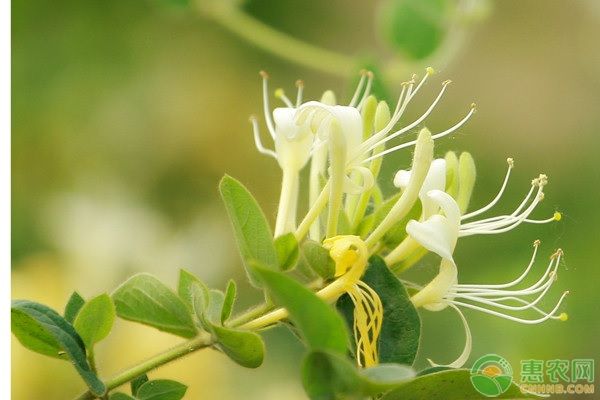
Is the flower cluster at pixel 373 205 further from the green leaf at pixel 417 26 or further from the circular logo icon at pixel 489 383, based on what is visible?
the green leaf at pixel 417 26

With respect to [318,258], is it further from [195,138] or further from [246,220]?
[195,138]

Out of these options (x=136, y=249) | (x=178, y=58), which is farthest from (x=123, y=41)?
(x=136, y=249)

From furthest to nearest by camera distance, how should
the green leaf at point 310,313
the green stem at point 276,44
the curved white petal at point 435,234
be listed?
the green stem at point 276,44 < the curved white petal at point 435,234 < the green leaf at point 310,313

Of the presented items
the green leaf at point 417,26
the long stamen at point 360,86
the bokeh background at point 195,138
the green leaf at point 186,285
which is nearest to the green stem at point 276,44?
the bokeh background at point 195,138

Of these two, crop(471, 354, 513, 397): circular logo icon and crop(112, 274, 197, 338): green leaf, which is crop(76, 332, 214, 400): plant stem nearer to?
crop(112, 274, 197, 338): green leaf

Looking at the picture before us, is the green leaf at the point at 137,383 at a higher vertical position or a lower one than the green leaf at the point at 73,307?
lower

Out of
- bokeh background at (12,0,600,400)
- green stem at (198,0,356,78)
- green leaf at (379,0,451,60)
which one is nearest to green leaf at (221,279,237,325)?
bokeh background at (12,0,600,400)

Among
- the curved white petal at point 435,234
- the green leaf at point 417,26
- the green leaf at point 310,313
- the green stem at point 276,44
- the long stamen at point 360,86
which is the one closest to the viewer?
the green leaf at point 310,313

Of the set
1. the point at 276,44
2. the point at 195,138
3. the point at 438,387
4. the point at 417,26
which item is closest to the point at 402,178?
the point at 438,387
